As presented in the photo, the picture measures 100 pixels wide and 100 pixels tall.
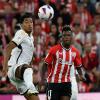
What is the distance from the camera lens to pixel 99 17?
56.7 ft

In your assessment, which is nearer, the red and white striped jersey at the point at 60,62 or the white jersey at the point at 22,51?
the white jersey at the point at 22,51

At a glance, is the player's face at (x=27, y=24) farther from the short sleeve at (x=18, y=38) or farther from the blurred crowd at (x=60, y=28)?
the blurred crowd at (x=60, y=28)

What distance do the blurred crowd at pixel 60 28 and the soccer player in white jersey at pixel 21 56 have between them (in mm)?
3389

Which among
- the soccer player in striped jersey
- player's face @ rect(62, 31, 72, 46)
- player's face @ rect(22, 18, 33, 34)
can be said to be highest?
player's face @ rect(22, 18, 33, 34)

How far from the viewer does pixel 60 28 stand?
16172 mm

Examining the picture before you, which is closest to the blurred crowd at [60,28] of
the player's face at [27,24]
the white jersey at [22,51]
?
the white jersey at [22,51]

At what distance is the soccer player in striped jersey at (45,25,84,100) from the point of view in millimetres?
10500

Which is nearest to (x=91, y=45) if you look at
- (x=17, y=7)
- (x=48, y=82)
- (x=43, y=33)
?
(x=43, y=33)

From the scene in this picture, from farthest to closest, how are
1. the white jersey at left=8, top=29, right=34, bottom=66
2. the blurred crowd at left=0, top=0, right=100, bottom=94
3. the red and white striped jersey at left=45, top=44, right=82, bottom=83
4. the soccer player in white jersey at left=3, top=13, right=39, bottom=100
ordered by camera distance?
the blurred crowd at left=0, top=0, right=100, bottom=94, the red and white striped jersey at left=45, top=44, right=82, bottom=83, the white jersey at left=8, top=29, right=34, bottom=66, the soccer player in white jersey at left=3, top=13, right=39, bottom=100

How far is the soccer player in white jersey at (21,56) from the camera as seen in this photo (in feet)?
33.4

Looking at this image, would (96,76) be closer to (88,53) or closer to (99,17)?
(88,53)

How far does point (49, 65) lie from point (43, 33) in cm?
536

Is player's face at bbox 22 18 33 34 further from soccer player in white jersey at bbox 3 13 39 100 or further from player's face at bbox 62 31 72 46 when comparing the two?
player's face at bbox 62 31 72 46

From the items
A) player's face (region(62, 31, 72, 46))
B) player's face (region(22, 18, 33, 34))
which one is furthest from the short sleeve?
player's face (region(62, 31, 72, 46))
